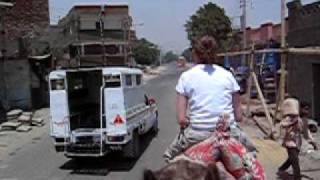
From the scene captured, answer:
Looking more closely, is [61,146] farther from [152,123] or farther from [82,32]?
[82,32]

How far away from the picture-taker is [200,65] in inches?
214

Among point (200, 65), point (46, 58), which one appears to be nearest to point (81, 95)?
point (200, 65)

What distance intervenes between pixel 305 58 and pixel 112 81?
11.9 metres

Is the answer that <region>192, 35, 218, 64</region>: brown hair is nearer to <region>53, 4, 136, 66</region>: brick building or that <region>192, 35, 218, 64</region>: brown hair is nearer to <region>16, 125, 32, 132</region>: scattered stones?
<region>16, 125, 32, 132</region>: scattered stones

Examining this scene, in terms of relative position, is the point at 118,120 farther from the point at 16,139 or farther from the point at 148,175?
the point at 148,175

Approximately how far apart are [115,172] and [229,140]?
32.3 feet

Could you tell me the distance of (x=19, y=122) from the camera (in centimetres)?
2641

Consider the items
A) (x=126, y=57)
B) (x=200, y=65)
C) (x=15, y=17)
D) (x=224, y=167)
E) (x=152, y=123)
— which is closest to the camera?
(x=224, y=167)

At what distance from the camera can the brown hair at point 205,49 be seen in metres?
5.27

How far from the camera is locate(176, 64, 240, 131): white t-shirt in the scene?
5430 mm

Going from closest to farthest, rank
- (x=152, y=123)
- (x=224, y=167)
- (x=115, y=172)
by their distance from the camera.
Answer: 1. (x=224, y=167)
2. (x=115, y=172)
3. (x=152, y=123)

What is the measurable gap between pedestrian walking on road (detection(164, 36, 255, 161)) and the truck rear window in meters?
9.77

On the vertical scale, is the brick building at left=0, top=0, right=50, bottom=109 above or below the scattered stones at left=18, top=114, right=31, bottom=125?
above

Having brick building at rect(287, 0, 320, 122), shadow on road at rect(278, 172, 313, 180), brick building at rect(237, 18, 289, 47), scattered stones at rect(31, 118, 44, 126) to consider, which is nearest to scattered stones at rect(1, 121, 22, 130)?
scattered stones at rect(31, 118, 44, 126)
